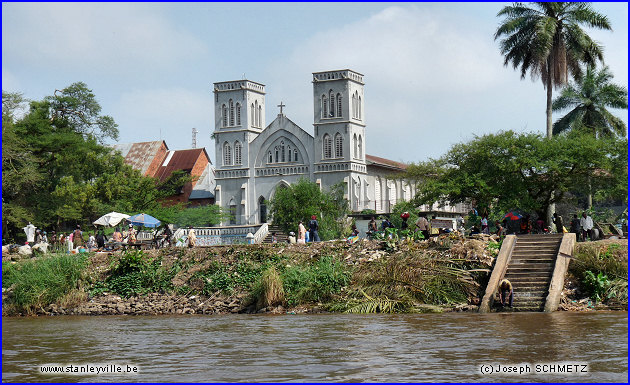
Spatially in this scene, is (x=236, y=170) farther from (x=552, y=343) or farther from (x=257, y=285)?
(x=552, y=343)

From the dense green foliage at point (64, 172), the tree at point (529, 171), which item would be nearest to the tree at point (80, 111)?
the dense green foliage at point (64, 172)

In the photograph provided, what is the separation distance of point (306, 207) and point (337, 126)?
30.6 feet

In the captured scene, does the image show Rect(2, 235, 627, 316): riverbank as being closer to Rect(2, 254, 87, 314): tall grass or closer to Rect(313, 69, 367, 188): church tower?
Rect(2, 254, 87, 314): tall grass

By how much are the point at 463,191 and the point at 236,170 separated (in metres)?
29.8

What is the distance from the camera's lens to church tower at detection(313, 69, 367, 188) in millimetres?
65188

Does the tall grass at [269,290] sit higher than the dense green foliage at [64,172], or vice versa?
the dense green foliage at [64,172]

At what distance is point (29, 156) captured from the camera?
53781 mm

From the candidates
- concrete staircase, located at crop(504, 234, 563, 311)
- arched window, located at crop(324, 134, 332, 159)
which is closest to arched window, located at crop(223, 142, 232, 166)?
arched window, located at crop(324, 134, 332, 159)

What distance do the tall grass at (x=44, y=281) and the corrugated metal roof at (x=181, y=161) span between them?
44.4m

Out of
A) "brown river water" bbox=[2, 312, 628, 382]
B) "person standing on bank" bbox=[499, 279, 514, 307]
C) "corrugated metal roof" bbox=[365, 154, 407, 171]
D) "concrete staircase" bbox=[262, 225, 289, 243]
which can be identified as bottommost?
"brown river water" bbox=[2, 312, 628, 382]

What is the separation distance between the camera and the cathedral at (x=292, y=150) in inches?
2576

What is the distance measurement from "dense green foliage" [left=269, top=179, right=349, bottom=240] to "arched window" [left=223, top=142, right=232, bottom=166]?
8953 millimetres

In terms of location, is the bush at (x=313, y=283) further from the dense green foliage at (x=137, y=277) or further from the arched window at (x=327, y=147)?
the arched window at (x=327, y=147)

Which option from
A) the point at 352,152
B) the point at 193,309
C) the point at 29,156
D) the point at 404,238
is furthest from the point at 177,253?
the point at 352,152
